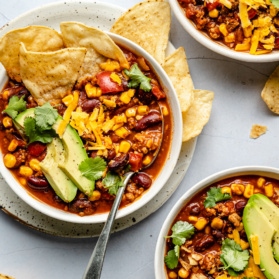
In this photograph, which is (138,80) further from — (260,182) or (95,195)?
(260,182)

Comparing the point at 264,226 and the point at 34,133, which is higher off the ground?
the point at 34,133

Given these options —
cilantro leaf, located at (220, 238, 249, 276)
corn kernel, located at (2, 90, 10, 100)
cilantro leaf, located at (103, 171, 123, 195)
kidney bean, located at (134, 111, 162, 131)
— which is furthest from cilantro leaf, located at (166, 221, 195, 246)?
corn kernel, located at (2, 90, 10, 100)

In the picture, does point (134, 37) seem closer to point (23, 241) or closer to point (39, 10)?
point (39, 10)

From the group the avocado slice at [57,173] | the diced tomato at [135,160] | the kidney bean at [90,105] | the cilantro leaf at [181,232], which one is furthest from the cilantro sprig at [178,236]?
the kidney bean at [90,105]

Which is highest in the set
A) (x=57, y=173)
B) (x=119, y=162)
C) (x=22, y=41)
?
(x=22, y=41)

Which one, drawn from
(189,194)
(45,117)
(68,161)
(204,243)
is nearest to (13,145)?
(45,117)

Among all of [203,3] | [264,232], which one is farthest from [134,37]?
[264,232]
